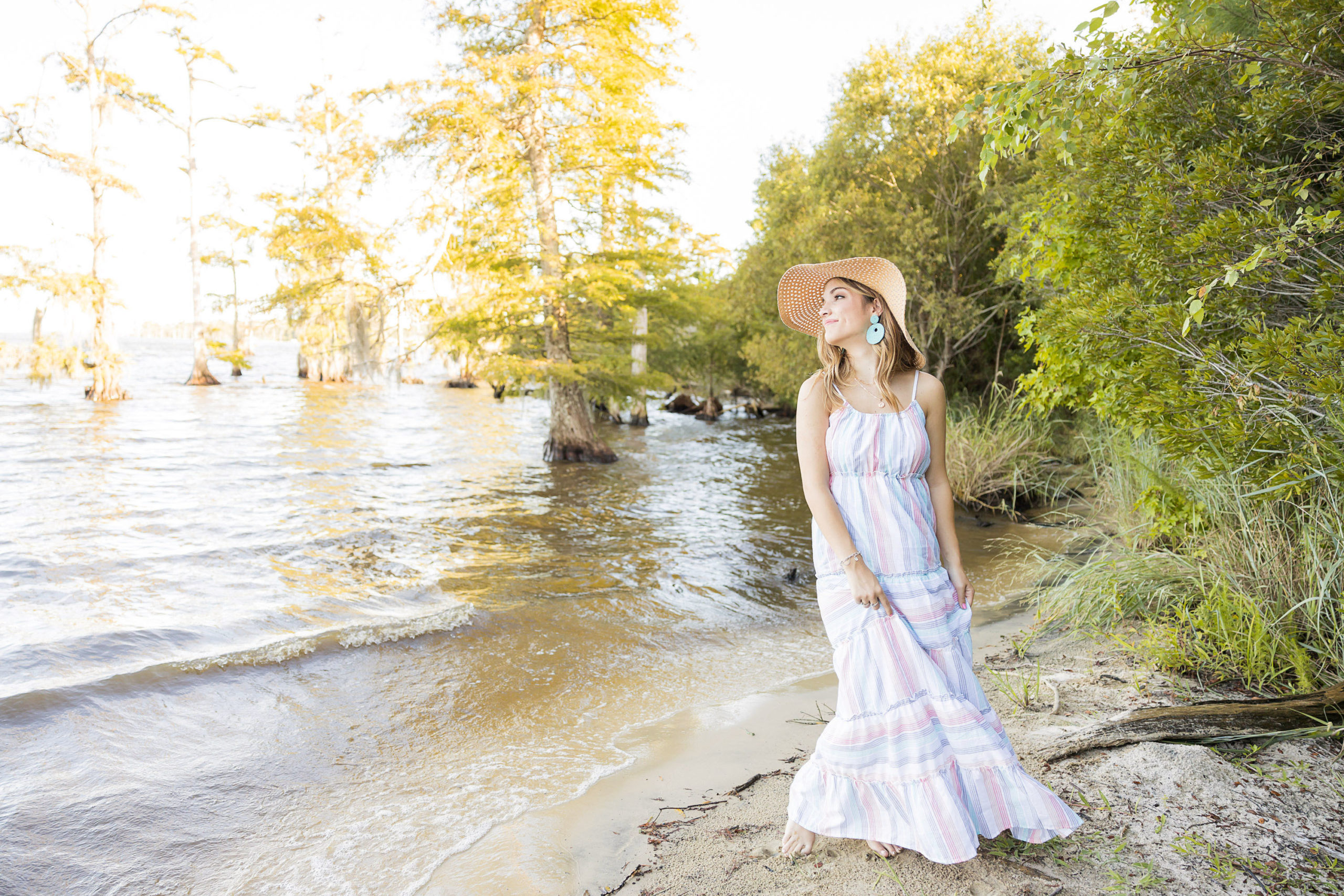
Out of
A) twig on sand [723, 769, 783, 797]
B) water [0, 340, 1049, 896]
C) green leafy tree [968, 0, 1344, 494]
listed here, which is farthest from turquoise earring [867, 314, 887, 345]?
water [0, 340, 1049, 896]

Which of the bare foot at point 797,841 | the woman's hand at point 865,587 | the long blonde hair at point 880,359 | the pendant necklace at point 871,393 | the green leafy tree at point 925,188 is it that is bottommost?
the bare foot at point 797,841

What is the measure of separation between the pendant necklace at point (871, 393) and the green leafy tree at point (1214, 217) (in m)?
1.15

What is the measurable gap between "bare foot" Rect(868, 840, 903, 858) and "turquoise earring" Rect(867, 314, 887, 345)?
174cm

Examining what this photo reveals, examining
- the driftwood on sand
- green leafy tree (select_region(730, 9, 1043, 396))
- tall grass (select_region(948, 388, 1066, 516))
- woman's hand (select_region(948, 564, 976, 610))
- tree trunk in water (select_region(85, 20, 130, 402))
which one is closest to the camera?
woman's hand (select_region(948, 564, 976, 610))

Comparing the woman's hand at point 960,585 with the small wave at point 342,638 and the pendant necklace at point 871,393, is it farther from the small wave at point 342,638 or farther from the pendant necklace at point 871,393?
the small wave at point 342,638

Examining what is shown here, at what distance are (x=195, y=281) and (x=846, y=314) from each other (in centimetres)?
3684

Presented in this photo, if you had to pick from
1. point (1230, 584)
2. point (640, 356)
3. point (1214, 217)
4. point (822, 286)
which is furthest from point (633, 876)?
point (640, 356)

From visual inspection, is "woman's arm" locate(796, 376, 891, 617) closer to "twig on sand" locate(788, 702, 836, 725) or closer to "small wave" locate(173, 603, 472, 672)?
"twig on sand" locate(788, 702, 836, 725)

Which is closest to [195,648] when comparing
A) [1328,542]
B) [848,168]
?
[1328,542]

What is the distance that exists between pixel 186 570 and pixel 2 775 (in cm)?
398

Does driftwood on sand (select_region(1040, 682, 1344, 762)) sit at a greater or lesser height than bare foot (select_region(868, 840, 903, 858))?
greater

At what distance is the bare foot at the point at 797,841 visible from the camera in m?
2.60

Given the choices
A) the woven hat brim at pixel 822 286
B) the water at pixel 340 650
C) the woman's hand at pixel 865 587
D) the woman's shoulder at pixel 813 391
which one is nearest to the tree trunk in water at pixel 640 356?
the water at pixel 340 650

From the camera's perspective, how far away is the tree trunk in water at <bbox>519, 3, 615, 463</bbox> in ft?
46.3
